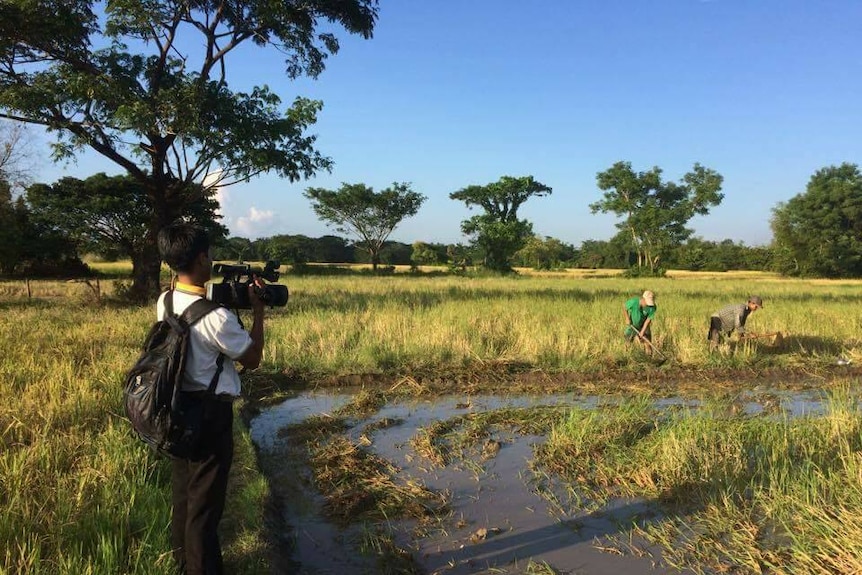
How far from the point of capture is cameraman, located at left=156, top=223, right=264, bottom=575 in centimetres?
223

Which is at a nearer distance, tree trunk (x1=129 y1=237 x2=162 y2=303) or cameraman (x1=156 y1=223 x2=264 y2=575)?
cameraman (x1=156 y1=223 x2=264 y2=575)

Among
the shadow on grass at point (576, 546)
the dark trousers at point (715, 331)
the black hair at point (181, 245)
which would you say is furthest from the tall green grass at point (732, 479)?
the dark trousers at point (715, 331)

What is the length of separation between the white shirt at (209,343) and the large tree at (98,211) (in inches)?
748

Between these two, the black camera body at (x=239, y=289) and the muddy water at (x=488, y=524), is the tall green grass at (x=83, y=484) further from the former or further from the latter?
the black camera body at (x=239, y=289)

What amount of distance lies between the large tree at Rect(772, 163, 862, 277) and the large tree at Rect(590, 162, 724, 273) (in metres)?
6.95

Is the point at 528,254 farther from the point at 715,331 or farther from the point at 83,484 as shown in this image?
the point at 83,484

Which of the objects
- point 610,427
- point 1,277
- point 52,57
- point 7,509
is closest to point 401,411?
point 610,427

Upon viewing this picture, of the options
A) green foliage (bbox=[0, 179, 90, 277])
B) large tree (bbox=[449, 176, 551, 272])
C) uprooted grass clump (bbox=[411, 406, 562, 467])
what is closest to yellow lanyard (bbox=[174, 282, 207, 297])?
uprooted grass clump (bbox=[411, 406, 562, 467])

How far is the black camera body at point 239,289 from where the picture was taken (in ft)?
7.77

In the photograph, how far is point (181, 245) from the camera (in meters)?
2.28

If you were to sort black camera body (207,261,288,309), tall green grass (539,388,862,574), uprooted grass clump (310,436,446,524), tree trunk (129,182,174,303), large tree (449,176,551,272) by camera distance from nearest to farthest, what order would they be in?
black camera body (207,261,288,309), tall green grass (539,388,862,574), uprooted grass clump (310,436,446,524), tree trunk (129,182,174,303), large tree (449,176,551,272)

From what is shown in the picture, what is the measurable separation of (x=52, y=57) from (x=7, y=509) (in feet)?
42.6

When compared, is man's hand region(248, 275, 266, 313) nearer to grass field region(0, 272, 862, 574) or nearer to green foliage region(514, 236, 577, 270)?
grass field region(0, 272, 862, 574)

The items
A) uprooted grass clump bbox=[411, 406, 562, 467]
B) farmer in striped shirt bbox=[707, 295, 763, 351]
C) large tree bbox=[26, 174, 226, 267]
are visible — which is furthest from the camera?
large tree bbox=[26, 174, 226, 267]
